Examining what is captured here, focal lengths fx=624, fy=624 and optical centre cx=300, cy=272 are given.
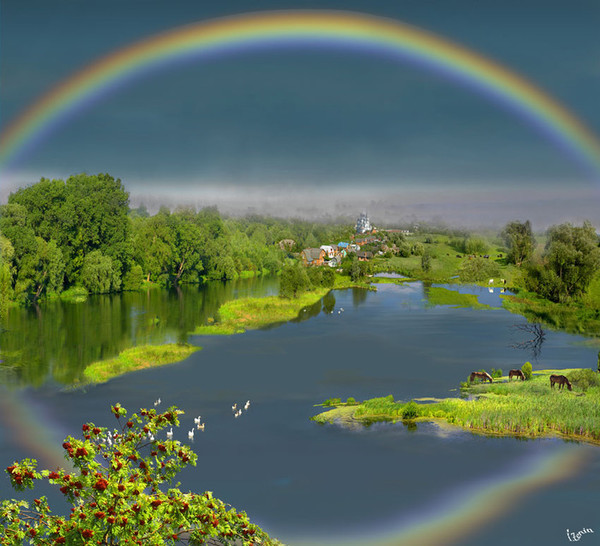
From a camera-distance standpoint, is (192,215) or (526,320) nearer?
(526,320)

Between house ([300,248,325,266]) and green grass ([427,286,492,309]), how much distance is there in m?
50.1

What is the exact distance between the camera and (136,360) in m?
40.6

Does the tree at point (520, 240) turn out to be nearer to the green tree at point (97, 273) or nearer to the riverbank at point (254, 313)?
the riverbank at point (254, 313)

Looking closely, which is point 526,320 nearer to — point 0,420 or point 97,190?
point 0,420

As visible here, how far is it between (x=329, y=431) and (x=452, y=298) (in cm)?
5685

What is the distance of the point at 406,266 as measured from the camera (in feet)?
405

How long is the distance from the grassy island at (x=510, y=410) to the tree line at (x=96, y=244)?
39089mm

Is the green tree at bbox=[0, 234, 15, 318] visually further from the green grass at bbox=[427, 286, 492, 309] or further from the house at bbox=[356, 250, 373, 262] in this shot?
the house at bbox=[356, 250, 373, 262]

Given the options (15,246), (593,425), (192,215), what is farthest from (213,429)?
(192,215)

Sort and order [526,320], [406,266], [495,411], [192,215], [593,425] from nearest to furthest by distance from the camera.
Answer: [593,425] → [495,411] → [526,320] → [192,215] → [406,266]

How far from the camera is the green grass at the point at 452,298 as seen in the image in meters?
73.7

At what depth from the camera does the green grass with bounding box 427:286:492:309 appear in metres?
73.7

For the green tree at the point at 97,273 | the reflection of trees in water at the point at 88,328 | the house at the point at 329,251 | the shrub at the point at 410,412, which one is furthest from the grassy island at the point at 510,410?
the house at the point at 329,251

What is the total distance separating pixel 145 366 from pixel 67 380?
5065mm
